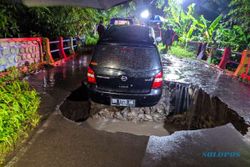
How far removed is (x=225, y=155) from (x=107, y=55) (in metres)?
3.23

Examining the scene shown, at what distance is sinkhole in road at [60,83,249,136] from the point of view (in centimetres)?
571

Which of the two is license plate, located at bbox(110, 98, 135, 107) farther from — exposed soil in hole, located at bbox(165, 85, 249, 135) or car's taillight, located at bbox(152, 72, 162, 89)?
exposed soil in hole, located at bbox(165, 85, 249, 135)

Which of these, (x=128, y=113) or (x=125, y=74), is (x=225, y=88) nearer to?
(x=128, y=113)

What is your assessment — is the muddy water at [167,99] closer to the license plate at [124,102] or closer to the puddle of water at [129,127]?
the puddle of water at [129,127]

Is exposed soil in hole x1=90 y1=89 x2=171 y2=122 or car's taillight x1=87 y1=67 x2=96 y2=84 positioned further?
exposed soil in hole x1=90 y1=89 x2=171 y2=122

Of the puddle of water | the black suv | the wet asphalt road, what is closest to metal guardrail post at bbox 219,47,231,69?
the puddle of water

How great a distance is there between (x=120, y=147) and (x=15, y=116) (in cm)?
183

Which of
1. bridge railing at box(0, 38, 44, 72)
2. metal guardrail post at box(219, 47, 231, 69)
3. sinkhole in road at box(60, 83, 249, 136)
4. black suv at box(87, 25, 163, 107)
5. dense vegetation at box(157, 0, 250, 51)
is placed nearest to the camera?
black suv at box(87, 25, 163, 107)

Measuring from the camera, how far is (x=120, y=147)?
3.80 meters

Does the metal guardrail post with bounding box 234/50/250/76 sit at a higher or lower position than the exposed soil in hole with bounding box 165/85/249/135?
higher

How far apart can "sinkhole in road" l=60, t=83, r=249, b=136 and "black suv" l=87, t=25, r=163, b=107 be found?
925 mm

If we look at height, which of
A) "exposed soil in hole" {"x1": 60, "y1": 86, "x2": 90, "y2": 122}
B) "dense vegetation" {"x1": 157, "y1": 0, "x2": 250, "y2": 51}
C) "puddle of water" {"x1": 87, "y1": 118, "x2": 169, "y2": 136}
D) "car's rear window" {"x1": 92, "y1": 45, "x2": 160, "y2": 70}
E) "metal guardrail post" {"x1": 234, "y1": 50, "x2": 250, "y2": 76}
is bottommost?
"puddle of water" {"x1": 87, "y1": 118, "x2": 169, "y2": 136}

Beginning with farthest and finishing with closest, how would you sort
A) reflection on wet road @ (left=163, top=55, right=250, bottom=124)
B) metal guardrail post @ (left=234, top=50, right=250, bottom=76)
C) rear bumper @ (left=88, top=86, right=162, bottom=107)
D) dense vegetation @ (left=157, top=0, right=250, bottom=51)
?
dense vegetation @ (left=157, top=0, right=250, bottom=51)
metal guardrail post @ (left=234, top=50, right=250, bottom=76)
reflection on wet road @ (left=163, top=55, right=250, bottom=124)
rear bumper @ (left=88, top=86, right=162, bottom=107)

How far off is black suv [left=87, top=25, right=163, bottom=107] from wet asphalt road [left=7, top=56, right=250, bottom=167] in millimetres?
1100
